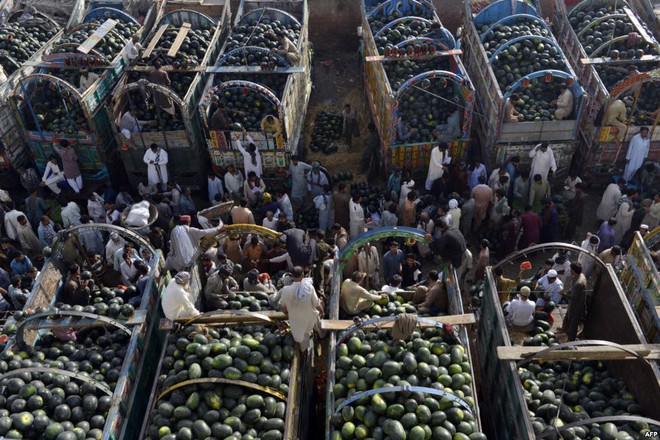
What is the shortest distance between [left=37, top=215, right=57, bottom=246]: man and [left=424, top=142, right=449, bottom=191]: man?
7756 millimetres

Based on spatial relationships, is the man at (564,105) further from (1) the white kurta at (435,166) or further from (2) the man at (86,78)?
(2) the man at (86,78)

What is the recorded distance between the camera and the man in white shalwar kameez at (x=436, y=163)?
12352mm

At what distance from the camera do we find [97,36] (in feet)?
49.2

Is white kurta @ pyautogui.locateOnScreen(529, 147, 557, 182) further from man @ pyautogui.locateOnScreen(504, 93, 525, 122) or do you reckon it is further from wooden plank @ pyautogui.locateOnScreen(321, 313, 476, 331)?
wooden plank @ pyautogui.locateOnScreen(321, 313, 476, 331)

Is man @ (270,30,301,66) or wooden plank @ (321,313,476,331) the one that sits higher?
man @ (270,30,301,66)

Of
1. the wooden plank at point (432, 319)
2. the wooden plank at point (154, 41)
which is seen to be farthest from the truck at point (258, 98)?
the wooden plank at point (432, 319)

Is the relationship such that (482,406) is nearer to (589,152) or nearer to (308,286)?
(308,286)

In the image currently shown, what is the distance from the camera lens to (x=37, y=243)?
11.6m

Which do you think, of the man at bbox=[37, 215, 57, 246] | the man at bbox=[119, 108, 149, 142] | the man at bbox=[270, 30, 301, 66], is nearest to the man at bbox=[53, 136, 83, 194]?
the man at bbox=[119, 108, 149, 142]

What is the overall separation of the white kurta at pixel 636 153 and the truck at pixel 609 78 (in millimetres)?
297

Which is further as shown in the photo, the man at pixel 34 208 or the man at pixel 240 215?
the man at pixel 34 208

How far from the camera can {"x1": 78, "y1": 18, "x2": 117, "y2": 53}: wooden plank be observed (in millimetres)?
14325

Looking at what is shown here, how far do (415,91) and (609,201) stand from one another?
16.0ft

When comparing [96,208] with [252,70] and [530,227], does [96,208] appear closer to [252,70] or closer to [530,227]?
[252,70]
